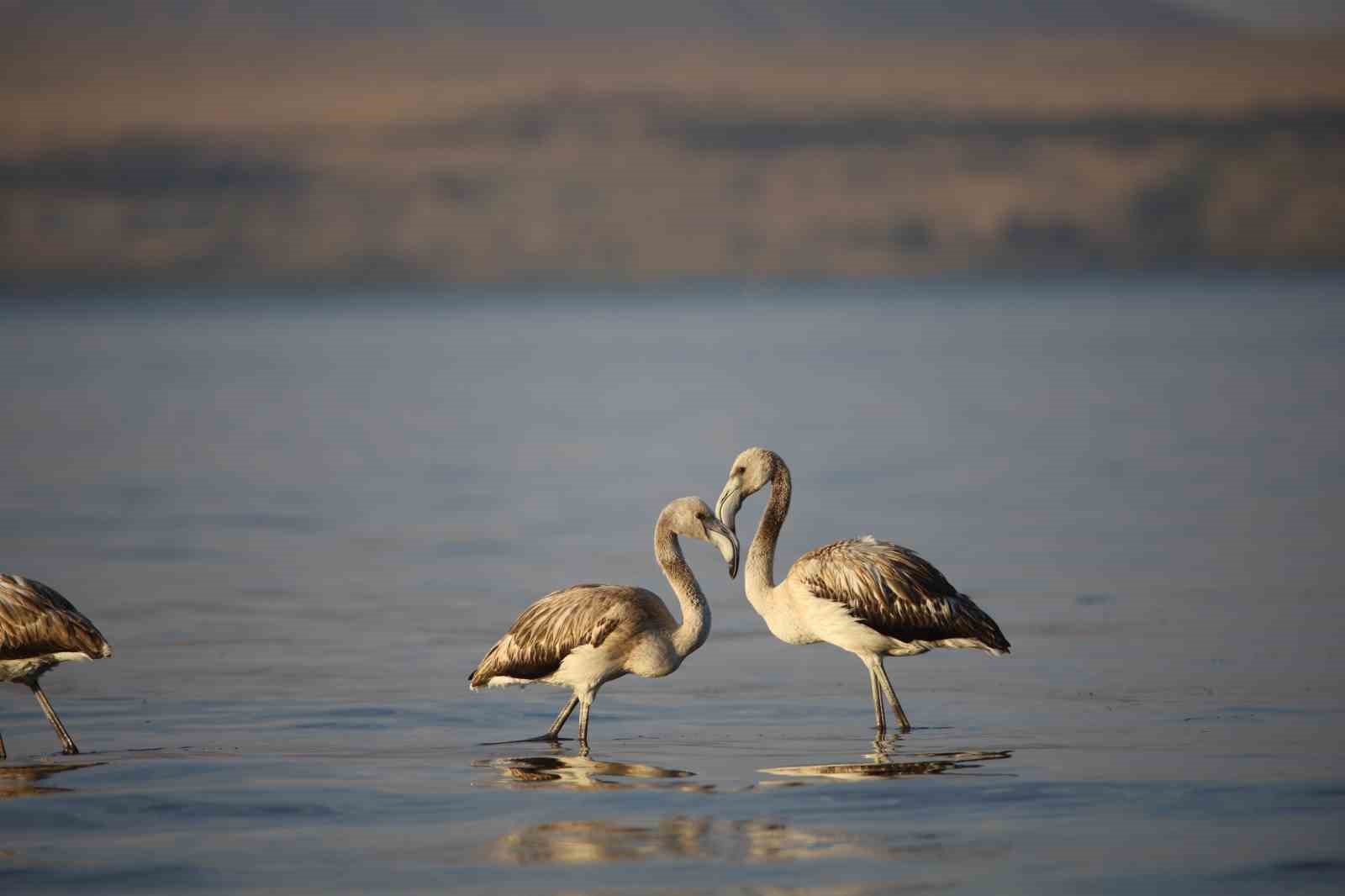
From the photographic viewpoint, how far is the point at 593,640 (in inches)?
505

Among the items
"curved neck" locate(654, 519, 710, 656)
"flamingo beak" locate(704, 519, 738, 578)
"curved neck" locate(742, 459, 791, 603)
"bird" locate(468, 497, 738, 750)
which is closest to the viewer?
"bird" locate(468, 497, 738, 750)

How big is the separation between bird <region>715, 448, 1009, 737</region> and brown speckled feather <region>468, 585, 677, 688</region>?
0.96 m

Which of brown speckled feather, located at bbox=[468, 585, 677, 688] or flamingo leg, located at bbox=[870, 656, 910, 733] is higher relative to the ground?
brown speckled feather, located at bbox=[468, 585, 677, 688]

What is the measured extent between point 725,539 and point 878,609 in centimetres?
112

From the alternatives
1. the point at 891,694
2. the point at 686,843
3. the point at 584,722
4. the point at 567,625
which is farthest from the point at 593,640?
the point at 686,843

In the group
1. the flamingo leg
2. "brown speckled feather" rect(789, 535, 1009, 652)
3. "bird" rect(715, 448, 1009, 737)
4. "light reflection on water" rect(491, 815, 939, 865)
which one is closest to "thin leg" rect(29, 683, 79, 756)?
"light reflection on water" rect(491, 815, 939, 865)

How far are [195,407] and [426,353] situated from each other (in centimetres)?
5941

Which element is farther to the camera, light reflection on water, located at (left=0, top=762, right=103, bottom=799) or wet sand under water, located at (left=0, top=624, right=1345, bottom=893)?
light reflection on water, located at (left=0, top=762, right=103, bottom=799)

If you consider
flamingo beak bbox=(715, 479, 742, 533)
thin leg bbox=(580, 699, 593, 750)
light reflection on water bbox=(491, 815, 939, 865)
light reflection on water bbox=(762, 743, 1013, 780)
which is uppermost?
flamingo beak bbox=(715, 479, 742, 533)

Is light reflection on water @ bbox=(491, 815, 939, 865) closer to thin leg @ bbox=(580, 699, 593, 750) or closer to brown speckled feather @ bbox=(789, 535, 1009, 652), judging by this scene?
thin leg @ bbox=(580, 699, 593, 750)

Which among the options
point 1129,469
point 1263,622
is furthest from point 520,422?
point 1263,622

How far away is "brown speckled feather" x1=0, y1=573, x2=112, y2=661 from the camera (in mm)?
12453

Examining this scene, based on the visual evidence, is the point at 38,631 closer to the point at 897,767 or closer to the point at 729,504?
the point at 729,504

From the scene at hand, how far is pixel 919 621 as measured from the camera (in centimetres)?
1320
